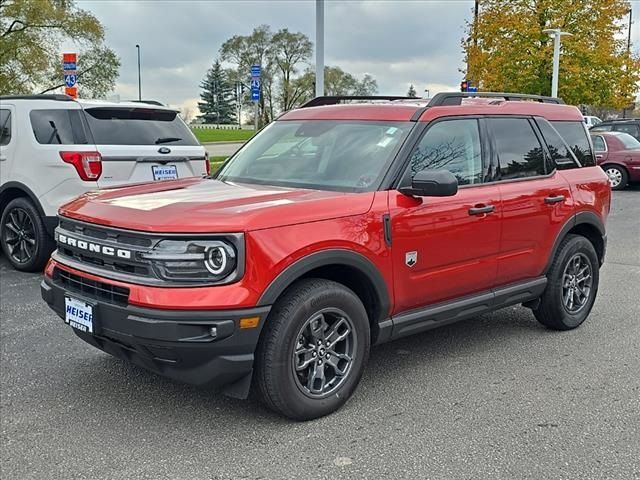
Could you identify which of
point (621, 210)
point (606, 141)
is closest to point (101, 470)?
point (621, 210)

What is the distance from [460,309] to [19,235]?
16.9 feet

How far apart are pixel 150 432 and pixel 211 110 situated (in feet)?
312

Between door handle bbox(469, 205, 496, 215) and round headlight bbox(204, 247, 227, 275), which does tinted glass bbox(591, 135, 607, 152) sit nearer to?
door handle bbox(469, 205, 496, 215)

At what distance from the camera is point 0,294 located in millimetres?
6543

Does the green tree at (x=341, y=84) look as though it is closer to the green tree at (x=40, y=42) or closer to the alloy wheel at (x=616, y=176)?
the green tree at (x=40, y=42)

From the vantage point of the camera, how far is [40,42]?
34375mm

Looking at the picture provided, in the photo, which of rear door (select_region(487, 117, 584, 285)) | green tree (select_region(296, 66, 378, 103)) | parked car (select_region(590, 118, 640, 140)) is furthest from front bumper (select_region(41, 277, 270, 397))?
green tree (select_region(296, 66, 378, 103))

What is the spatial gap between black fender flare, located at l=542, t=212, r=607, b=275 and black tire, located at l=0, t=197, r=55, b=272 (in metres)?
5.01

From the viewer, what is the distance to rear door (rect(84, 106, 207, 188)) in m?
7.02

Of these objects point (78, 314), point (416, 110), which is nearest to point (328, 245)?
point (416, 110)

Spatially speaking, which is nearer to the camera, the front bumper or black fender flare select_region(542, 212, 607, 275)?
the front bumper

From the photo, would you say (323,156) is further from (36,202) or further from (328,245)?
(36,202)

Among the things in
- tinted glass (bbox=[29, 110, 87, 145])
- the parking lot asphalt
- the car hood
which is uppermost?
tinted glass (bbox=[29, 110, 87, 145])

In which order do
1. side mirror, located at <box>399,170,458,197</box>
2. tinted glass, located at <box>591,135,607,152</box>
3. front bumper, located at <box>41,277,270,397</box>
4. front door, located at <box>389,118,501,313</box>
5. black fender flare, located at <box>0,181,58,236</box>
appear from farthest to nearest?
tinted glass, located at <box>591,135,607,152</box> → black fender flare, located at <box>0,181,58,236</box> → front door, located at <box>389,118,501,313</box> → side mirror, located at <box>399,170,458,197</box> → front bumper, located at <box>41,277,270,397</box>
